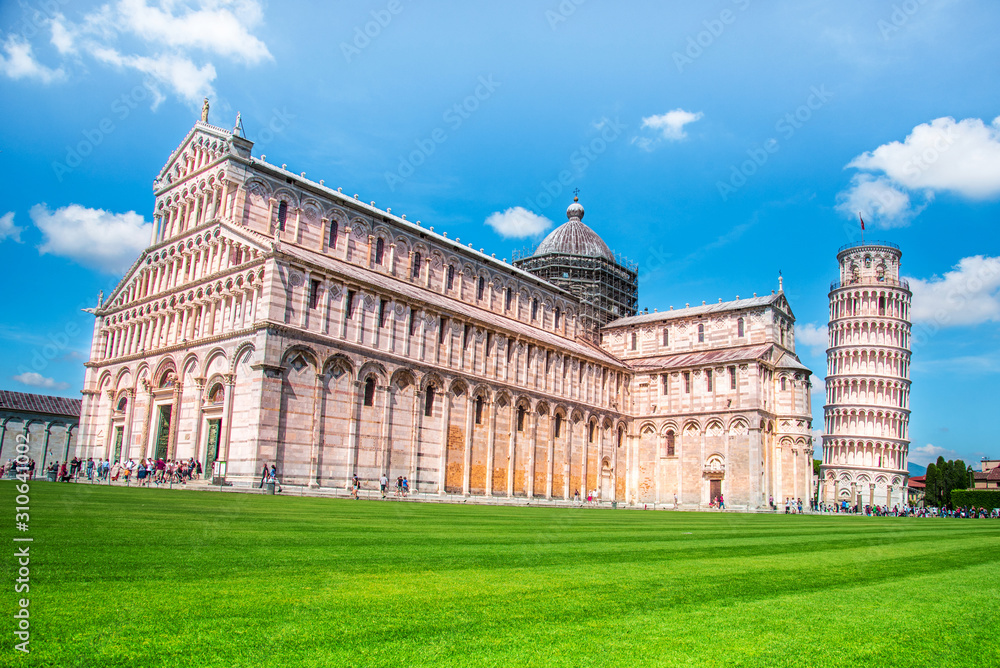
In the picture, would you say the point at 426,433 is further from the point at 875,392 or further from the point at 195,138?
the point at 875,392

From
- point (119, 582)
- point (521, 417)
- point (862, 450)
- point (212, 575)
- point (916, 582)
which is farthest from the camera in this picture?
point (862, 450)

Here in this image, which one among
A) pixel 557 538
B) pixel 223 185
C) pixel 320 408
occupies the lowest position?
pixel 557 538

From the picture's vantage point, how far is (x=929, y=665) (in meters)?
4.48

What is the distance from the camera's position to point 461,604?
220 inches

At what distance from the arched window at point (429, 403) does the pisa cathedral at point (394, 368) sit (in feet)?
0.68

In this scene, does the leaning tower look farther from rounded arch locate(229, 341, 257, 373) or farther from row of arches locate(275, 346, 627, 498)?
rounded arch locate(229, 341, 257, 373)

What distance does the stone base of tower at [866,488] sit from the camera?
73.3 metres

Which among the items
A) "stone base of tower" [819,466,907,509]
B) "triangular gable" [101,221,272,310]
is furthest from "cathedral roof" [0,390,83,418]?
"stone base of tower" [819,466,907,509]

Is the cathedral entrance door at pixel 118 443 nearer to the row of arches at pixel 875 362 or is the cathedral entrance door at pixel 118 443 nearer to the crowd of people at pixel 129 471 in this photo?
the crowd of people at pixel 129 471

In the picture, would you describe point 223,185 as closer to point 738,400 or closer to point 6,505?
point 6,505

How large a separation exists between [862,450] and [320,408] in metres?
64.6

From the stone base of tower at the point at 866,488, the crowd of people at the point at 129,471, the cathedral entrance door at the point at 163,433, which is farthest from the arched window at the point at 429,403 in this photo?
the stone base of tower at the point at 866,488

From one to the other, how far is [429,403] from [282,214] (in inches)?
530

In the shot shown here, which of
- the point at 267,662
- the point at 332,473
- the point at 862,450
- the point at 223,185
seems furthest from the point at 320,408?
the point at 862,450
